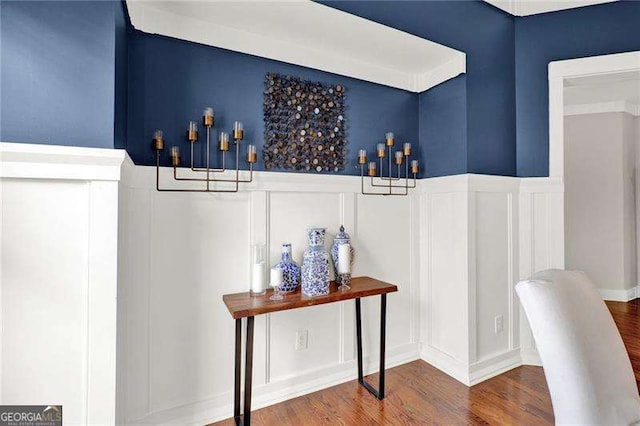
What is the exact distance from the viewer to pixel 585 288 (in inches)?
40.3

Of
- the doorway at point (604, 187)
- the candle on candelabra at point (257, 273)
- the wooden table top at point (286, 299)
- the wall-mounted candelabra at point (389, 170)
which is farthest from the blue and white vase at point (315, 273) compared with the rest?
the doorway at point (604, 187)

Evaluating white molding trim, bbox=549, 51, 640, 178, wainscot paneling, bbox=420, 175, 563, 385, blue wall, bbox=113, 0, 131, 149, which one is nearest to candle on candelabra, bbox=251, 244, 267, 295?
blue wall, bbox=113, 0, 131, 149

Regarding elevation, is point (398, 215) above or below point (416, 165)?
below

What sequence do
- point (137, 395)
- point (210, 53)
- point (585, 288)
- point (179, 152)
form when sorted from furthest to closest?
point (210, 53)
point (179, 152)
point (137, 395)
point (585, 288)

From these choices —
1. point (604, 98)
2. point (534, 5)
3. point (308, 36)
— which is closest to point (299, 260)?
point (308, 36)

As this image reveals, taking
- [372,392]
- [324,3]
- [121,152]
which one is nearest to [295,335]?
[372,392]

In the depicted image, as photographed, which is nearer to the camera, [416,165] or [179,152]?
[179,152]

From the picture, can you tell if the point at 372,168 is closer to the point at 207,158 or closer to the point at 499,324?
the point at 207,158

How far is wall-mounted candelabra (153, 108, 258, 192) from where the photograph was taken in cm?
171

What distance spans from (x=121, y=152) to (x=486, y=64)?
8.02 ft

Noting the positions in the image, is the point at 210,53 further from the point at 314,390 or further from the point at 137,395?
the point at 314,390

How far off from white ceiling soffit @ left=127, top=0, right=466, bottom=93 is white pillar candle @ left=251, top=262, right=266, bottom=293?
1.30 m

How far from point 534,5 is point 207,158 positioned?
2685 millimetres

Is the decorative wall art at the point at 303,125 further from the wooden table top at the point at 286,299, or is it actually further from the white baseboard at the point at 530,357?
the white baseboard at the point at 530,357
